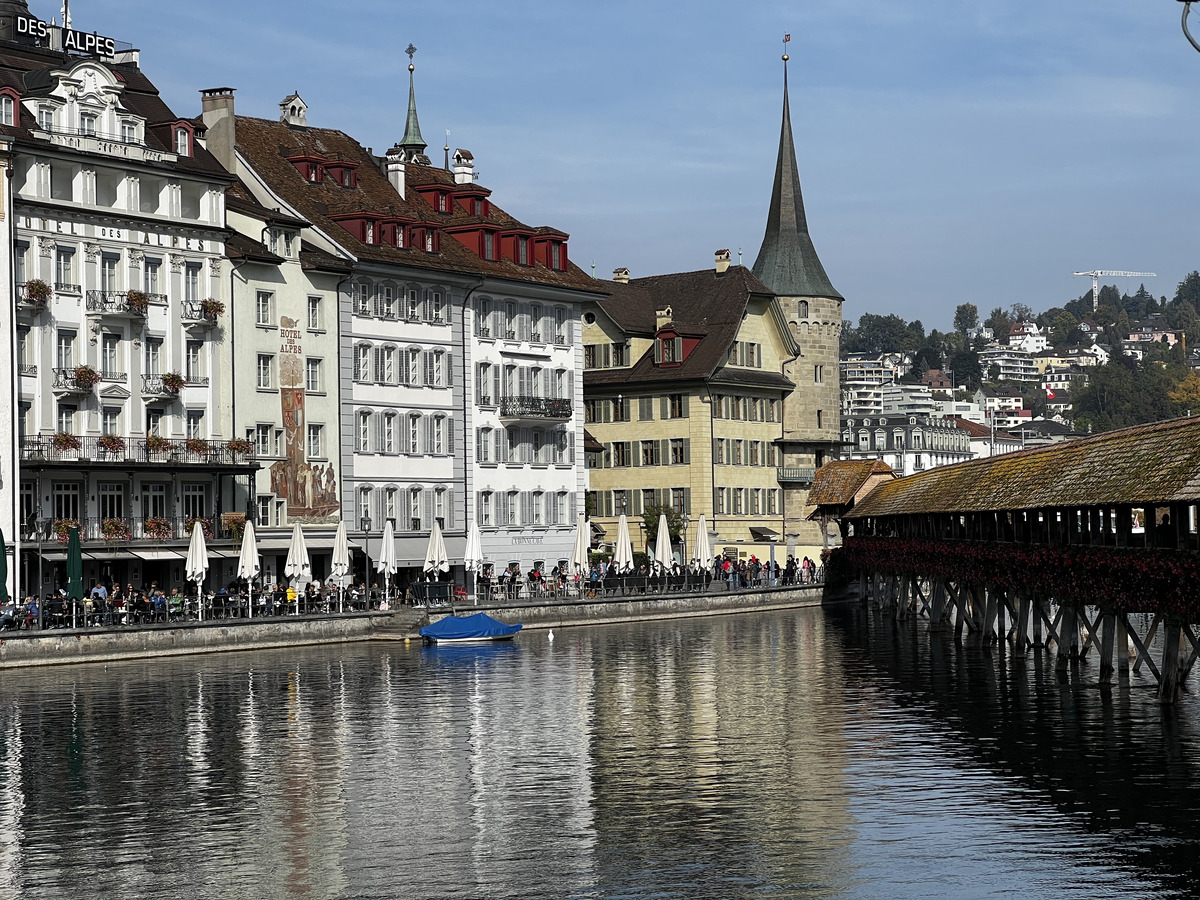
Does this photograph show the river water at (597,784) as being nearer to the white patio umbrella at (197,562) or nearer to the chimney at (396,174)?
the white patio umbrella at (197,562)

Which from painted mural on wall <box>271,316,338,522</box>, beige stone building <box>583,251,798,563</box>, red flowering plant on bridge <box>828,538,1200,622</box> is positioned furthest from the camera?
beige stone building <box>583,251,798,563</box>

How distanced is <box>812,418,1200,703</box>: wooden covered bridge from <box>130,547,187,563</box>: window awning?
2818 cm

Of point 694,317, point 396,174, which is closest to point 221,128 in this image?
point 396,174

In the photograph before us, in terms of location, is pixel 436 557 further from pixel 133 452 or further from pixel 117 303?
pixel 117 303

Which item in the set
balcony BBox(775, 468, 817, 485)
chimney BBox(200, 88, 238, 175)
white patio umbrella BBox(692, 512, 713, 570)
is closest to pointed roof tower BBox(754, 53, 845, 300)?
balcony BBox(775, 468, 817, 485)

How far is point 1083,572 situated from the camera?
164 feet

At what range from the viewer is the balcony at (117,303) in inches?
3000

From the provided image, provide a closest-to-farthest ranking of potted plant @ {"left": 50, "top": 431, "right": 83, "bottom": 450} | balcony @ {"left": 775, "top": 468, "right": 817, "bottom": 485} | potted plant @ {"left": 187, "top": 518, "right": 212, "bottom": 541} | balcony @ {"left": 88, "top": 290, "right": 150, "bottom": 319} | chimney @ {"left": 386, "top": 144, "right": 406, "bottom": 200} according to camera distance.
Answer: potted plant @ {"left": 50, "top": 431, "right": 83, "bottom": 450} < balcony @ {"left": 88, "top": 290, "right": 150, "bottom": 319} < potted plant @ {"left": 187, "top": 518, "right": 212, "bottom": 541} < chimney @ {"left": 386, "top": 144, "right": 406, "bottom": 200} < balcony @ {"left": 775, "top": 468, "right": 817, "bottom": 485}

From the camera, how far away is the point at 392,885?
27781 mm

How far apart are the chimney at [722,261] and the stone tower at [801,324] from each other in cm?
293

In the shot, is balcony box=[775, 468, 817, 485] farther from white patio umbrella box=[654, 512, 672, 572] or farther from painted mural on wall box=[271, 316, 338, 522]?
painted mural on wall box=[271, 316, 338, 522]

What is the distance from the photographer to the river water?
2830 cm

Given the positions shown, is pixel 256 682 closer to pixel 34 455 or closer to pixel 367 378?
pixel 34 455

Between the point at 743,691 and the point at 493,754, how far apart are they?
14.7m
